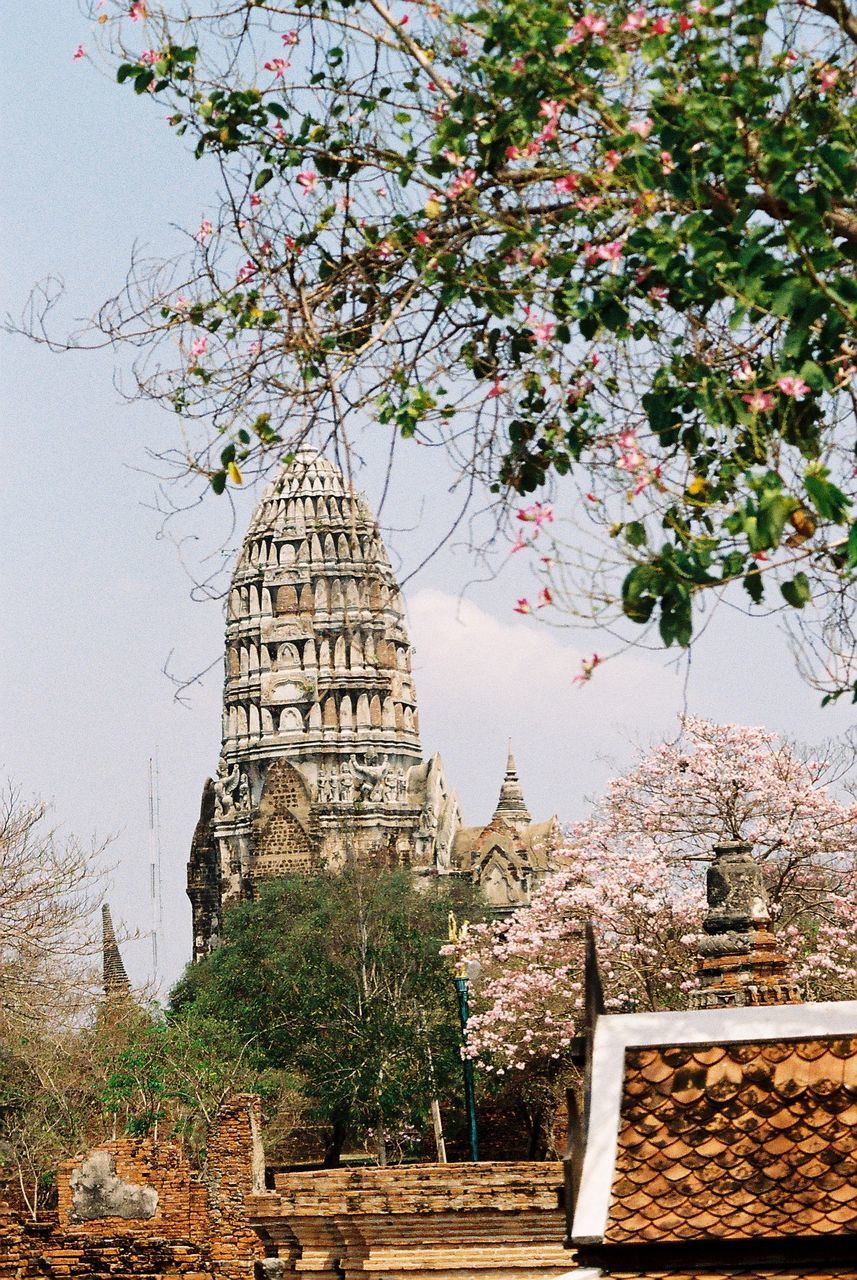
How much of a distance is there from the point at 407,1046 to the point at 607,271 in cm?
4702

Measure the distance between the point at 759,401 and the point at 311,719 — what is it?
266 feet

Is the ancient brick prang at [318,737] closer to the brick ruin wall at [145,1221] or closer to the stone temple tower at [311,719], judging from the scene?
the stone temple tower at [311,719]

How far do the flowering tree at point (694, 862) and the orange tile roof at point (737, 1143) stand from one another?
17.0 metres

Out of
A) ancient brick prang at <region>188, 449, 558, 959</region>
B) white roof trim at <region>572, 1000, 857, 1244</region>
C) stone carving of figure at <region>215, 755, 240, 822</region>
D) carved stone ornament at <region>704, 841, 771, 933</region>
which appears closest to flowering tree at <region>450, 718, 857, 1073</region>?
carved stone ornament at <region>704, 841, 771, 933</region>

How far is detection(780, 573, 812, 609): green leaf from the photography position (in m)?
8.37

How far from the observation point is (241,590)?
297 ft

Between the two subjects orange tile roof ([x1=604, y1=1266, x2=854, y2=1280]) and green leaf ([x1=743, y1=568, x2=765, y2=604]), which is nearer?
green leaf ([x1=743, y1=568, x2=765, y2=604])

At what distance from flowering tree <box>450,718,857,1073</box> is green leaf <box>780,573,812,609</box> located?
64.5ft

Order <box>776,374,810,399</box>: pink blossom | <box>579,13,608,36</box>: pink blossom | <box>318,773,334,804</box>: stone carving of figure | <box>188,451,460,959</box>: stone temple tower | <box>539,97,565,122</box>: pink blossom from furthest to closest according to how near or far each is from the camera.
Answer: <box>318,773,334,804</box>: stone carving of figure < <box>188,451,460,959</box>: stone temple tower < <box>539,97,565,122</box>: pink blossom < <box>579,13,608,36</box>: pink blossom < <box>776,374,810,399</box>: pink blossom

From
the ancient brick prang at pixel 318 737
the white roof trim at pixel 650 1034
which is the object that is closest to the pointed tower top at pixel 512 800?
the ancient brick prang at pixel 318 737

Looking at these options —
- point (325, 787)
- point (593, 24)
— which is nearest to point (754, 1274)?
point (593, 24)

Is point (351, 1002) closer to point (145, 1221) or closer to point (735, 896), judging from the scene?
point (145, 1221)

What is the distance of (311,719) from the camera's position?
89250mm

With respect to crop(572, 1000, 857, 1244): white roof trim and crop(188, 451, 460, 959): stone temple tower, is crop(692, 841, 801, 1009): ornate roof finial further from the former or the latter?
crop(188, 451, 460, 959): stone temple tower
